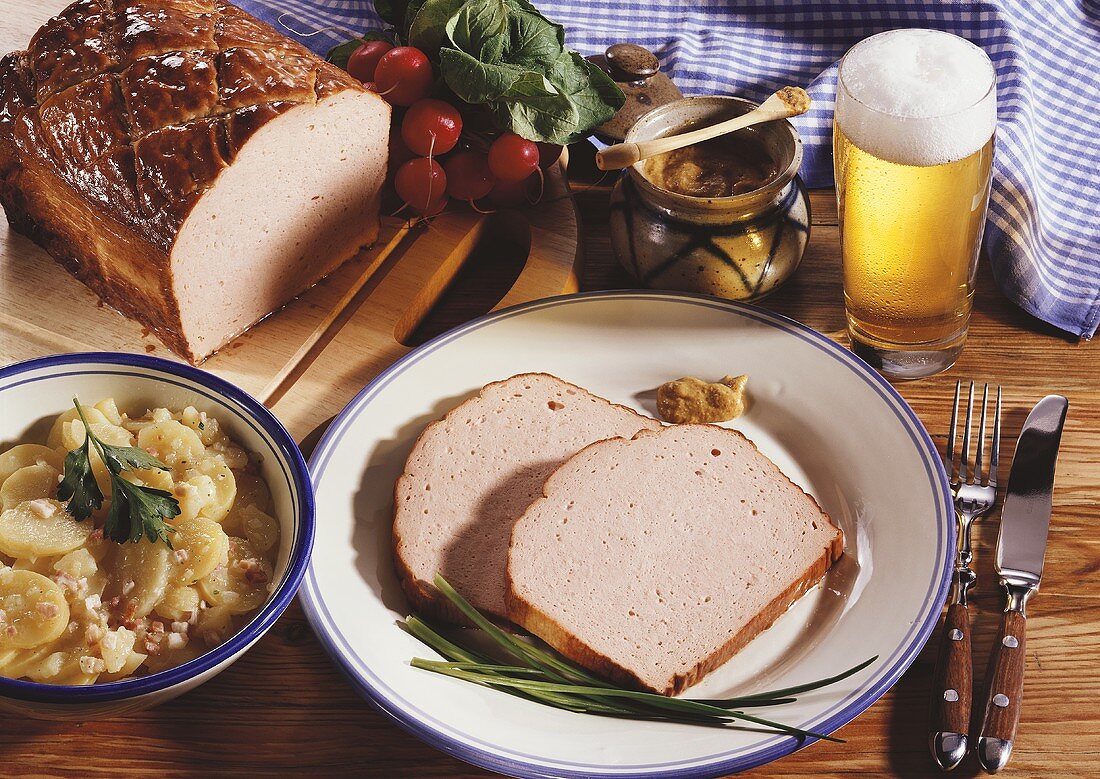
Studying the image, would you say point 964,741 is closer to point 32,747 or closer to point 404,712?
point 404,712

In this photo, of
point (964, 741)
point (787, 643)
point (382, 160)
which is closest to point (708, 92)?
point (382, 160)

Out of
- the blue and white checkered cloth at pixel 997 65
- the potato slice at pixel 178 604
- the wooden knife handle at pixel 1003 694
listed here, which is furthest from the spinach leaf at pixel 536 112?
the wooden knife handle at pixel 1003 694

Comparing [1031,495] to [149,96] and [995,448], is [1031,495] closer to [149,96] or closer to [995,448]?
[995,448]

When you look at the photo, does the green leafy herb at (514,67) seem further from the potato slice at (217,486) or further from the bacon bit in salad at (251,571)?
the bacon bit in salad at (251,571)

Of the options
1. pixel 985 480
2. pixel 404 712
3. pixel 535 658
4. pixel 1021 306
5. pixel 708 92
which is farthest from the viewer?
pixel 708 92

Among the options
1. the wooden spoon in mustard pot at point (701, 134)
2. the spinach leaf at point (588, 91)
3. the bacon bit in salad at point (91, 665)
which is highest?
the wooden spoon in mustard pot at point (701, 134)

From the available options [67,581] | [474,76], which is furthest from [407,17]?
[67,581]

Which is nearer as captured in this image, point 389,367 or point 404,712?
point 404,712
